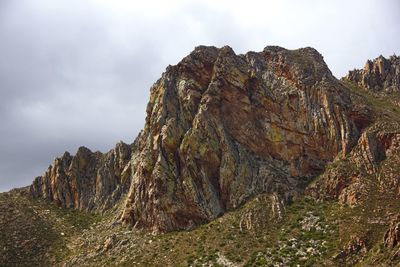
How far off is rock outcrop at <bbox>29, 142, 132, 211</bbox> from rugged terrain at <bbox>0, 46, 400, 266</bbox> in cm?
49

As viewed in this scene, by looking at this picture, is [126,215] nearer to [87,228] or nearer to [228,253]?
[87,228]

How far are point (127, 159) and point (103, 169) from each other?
5.90 metres

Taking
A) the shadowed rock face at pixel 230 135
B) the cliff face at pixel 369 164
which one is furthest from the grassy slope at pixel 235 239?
the shadowed rock face at pixel 230 135

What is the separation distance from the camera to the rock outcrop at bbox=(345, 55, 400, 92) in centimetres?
11400

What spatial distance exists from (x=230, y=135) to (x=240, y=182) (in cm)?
1003

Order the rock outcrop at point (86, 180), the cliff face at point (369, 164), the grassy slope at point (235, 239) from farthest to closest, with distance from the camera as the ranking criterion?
the rock outcrop at point (86, 180), the cliff face at point (369, 164), the grassy slope at point (235, 239)

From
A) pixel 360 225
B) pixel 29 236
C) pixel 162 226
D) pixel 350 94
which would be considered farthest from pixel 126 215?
pixel 350 94

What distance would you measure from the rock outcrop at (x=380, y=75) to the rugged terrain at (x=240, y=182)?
1858 millimetres

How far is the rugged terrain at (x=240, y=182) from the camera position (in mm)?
75625

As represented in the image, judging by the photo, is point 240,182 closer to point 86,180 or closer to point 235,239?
point 235,239

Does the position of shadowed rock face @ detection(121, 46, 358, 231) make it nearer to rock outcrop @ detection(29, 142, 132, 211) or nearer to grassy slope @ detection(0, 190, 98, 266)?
rock outcrop @ detection(29, 142, 132, 211)

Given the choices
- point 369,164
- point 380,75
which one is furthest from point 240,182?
point 380,75

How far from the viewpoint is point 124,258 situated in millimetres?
81500

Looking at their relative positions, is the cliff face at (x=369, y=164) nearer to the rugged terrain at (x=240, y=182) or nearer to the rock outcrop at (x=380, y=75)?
the rugged terrain at (x=240, y=182)
